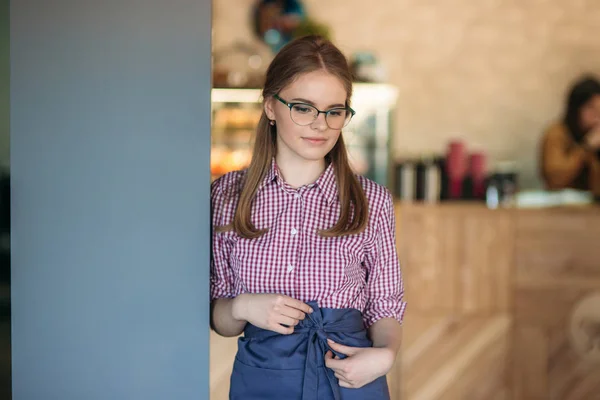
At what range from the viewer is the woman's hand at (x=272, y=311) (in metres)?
1.30

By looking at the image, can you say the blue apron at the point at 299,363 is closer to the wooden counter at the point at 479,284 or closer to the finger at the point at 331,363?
the finger at the point at 331,363

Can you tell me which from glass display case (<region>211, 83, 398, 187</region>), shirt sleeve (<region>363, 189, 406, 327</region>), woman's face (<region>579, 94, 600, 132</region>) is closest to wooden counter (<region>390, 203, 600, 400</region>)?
glass display case (<region>211, 83, 398, 187</region>)

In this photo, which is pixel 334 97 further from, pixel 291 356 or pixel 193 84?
pixel 291 356

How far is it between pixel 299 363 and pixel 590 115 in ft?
10.9

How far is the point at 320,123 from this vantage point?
4.46 feet

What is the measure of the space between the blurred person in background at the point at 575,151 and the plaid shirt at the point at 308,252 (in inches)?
113

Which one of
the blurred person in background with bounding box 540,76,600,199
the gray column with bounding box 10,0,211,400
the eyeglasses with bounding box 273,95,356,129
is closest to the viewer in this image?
the gray column with bounding box 10,0,211,400

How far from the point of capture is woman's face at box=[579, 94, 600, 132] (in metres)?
4.11

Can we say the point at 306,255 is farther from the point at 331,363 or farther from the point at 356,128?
the point at 356,128

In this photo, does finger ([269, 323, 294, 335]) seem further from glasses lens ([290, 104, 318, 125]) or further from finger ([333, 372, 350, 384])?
glasses lens ([290, 104, 318, 125])

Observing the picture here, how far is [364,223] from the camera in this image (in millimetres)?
1414

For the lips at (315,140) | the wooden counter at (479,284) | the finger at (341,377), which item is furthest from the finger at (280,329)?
the wooden counter at (479,284)

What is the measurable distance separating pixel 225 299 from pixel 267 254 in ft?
0.41

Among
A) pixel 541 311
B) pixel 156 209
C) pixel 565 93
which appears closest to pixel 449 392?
pixel 541 311
